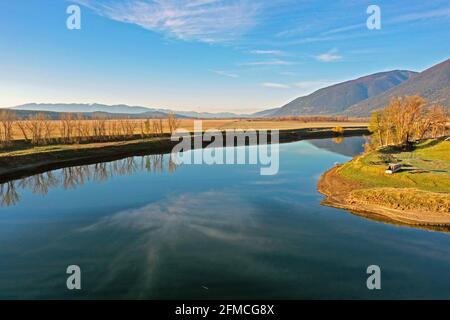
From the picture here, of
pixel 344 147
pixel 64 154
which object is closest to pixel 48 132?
pixel 64 154

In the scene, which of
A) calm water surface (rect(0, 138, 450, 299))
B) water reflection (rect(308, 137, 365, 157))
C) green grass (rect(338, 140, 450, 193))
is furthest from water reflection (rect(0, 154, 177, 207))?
water reflection (rect(308, 137, 365, 157))

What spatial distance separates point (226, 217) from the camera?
27.7 m

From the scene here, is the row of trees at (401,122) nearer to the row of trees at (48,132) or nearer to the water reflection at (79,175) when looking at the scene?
the water reflection at (79,175)

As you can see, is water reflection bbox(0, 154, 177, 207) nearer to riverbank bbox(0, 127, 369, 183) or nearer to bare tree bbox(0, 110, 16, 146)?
riverbank bbox(0, 127, 369, 183)

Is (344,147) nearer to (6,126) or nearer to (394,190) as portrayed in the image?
(394,190)

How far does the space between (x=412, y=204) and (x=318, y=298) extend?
1702cm

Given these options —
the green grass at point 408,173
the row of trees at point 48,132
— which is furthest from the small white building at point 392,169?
the row of trees at point 48,132

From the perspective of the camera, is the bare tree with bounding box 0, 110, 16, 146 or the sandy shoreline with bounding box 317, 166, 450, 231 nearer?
the sandy shoreline with bounding box 317, 166, 450, 231

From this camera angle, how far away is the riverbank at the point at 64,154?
153 feet

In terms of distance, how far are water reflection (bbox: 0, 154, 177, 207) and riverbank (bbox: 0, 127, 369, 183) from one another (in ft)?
9.37

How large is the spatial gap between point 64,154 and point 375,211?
52282 millimetres

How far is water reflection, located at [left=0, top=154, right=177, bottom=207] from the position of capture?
122 ft

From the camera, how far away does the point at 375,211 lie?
91.9 feet
